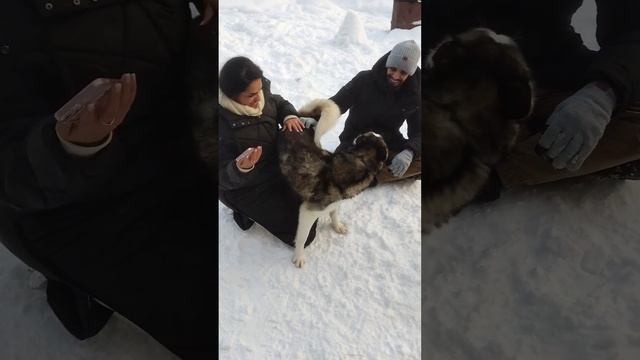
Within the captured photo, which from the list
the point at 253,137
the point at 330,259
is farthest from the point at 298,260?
the point at 253,137

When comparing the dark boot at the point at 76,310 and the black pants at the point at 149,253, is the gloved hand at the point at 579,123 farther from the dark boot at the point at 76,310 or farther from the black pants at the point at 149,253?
the dark boot at the point at 76,310

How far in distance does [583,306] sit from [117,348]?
792 mm

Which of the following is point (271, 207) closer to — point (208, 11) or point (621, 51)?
point (208, 11)

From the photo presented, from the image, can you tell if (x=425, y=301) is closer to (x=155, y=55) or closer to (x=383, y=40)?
(x=383, y=40)

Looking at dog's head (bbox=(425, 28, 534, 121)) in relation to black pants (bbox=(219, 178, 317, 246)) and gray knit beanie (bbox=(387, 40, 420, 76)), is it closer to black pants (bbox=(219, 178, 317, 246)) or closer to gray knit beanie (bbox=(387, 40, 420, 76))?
gray knit beanie (bbox=(387, 40, 420, 76))

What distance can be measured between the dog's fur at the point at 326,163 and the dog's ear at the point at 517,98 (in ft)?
0.75

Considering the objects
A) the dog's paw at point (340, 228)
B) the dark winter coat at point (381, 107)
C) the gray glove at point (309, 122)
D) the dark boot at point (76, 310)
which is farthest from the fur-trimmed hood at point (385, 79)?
the dark boot at point (76, 310)

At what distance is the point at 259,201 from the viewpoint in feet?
2.75

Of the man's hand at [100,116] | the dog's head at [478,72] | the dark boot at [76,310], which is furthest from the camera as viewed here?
the dark boot at [76,310]

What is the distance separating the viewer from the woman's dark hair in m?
0.78

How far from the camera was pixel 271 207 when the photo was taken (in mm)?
841

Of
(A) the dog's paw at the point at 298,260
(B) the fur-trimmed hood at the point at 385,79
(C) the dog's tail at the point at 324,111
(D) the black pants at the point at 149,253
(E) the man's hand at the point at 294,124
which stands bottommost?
(D) the black pants at the point at 149,253

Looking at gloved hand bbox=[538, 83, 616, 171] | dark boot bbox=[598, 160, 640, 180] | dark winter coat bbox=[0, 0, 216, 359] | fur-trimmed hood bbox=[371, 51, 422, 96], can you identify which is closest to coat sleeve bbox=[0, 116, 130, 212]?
dark winter coat bbox=[0, 0, 216, 359]

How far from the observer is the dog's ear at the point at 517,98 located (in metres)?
0.88
